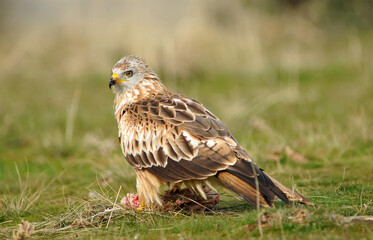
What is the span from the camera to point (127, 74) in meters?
6.61

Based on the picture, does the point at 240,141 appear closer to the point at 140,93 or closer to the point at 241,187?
the point at 140,93

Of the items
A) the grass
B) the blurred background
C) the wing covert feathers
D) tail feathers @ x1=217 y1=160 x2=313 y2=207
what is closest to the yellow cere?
the wing covert feathers

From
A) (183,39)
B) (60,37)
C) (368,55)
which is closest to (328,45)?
(368,55)

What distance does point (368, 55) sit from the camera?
51.3 ft

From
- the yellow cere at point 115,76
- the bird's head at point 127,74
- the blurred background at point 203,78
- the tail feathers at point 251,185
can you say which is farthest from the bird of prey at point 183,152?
the blurred background at point 203,78

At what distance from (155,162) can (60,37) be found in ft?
46.3

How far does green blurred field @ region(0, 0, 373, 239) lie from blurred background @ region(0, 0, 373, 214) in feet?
0.13

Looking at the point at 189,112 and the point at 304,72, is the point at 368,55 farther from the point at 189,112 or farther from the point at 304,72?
the point at 189,112

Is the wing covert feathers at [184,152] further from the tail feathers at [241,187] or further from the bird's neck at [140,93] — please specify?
the bird's neck at [140,93]

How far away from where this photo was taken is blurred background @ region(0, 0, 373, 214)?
27.7 feet

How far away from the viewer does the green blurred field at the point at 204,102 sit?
5.19 meters

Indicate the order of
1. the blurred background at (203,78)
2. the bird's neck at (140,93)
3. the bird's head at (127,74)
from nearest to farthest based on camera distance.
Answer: the bird's neck at (140,93) < the bird's head at (127,74) < the blurred background at (203,78)

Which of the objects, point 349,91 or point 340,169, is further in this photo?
point 349,91

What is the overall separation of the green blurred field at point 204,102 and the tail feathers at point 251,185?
0.23 metres
